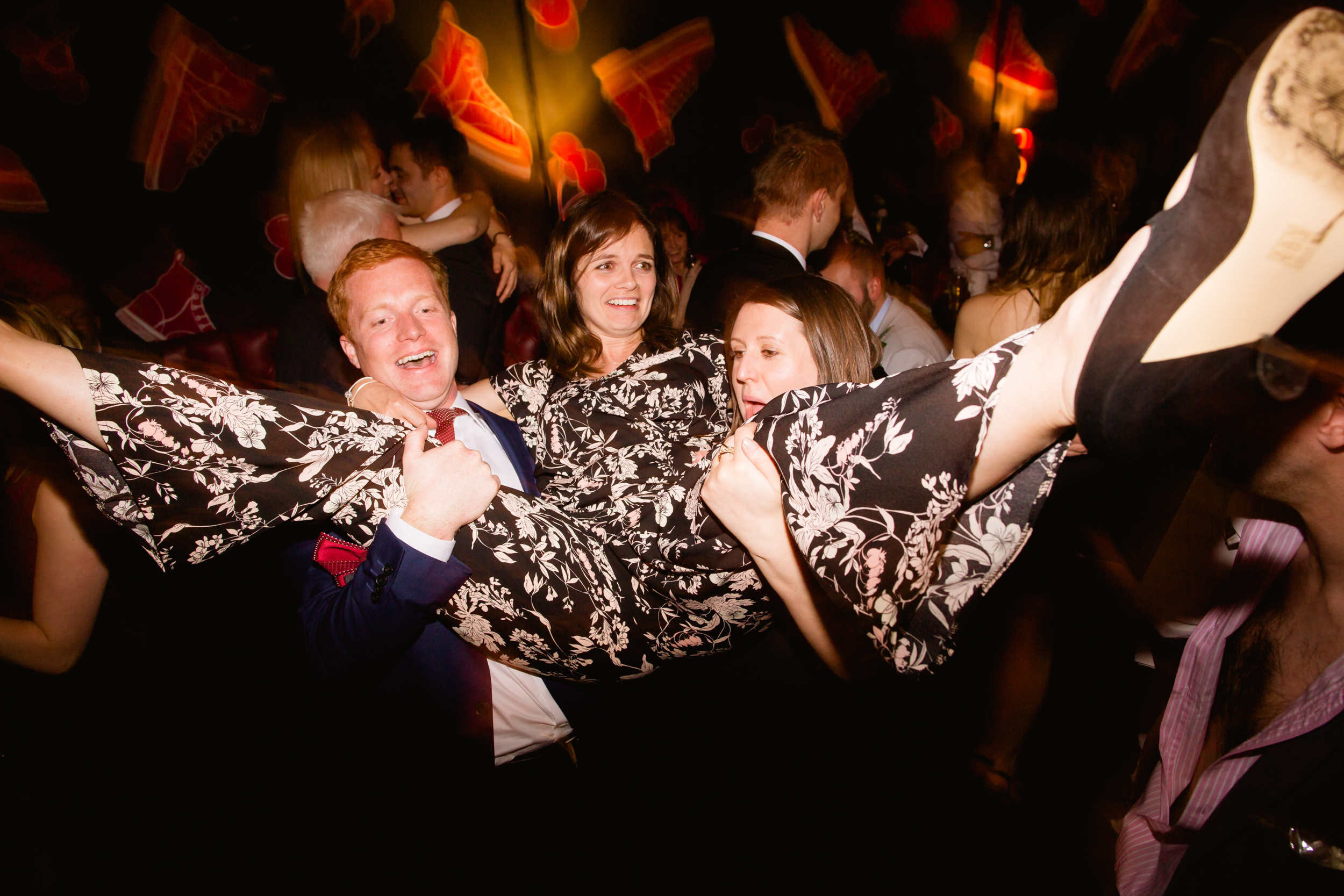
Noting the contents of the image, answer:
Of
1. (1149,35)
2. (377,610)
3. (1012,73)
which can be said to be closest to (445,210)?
(377,610)

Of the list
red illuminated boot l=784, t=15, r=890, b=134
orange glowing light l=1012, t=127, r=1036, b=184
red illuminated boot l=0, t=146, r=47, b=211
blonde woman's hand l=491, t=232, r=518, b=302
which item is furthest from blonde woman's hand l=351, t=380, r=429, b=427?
orange glowing light l=1012, t=127, r=1036, b=184

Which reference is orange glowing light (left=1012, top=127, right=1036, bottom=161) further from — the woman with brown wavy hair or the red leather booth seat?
the red leather booth seat

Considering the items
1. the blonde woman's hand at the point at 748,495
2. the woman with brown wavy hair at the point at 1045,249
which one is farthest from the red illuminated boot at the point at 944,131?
the blonde woman's hand at the point at 748,495

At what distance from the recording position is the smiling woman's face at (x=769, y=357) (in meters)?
1.48

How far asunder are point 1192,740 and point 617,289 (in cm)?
184

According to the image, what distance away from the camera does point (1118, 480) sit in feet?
6.68

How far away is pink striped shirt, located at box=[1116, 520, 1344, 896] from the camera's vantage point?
1.13m

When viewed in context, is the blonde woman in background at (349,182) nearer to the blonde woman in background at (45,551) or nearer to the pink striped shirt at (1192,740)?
the blonde woman in background at (45,551)

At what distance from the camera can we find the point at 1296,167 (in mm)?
473

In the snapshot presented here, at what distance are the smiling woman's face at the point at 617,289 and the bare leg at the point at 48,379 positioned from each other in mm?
1315

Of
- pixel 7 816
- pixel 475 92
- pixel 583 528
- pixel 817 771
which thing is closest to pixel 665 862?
pixel 817 771

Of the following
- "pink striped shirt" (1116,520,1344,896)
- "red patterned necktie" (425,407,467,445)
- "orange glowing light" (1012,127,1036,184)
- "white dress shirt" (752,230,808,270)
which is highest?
"orange glowing light" (1012,127,1036,184)

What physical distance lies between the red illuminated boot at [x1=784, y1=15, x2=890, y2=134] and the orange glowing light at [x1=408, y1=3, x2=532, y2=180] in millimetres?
3002

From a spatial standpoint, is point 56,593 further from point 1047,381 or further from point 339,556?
point 1047,381
